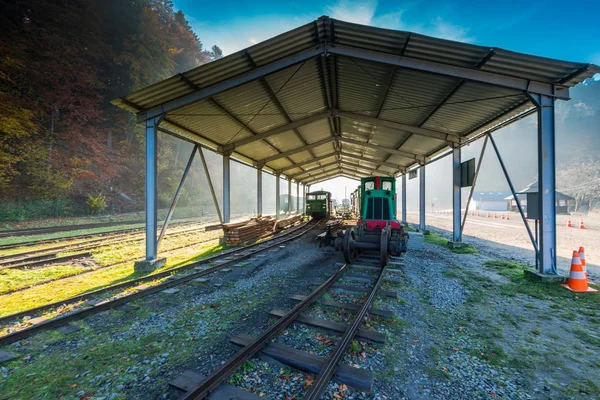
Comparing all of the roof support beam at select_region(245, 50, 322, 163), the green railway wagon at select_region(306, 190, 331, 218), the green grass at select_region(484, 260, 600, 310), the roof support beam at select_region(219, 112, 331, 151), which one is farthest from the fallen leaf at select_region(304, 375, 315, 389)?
the green railway wagon at select_region(306, 190, 331, 218)

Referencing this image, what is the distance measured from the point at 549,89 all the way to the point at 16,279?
15.5m

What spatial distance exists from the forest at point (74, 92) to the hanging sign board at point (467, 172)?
27878mm

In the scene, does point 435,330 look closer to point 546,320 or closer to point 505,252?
point 546,320

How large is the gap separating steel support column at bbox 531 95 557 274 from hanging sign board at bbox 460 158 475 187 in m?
3.24

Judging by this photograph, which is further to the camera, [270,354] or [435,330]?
[435,330]

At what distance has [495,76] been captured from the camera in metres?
6.50

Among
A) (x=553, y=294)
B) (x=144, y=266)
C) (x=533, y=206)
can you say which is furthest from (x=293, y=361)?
(x=533, y=206)

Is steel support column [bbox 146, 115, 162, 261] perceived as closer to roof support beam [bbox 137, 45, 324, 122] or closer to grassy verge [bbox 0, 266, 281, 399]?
roof support beam [bbox 137, 45, 324, 122]

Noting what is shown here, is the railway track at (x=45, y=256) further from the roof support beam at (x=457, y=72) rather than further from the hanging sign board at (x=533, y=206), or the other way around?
A: the hanging sign board at (x=533, y=206)

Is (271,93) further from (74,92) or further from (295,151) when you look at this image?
(74,92)

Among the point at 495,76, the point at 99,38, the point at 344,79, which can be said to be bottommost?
the point at 495,76

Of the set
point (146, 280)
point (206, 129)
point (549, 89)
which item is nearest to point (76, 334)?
point (146, 280)

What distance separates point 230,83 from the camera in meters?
7.81

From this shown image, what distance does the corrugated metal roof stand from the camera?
6270 millimetres
